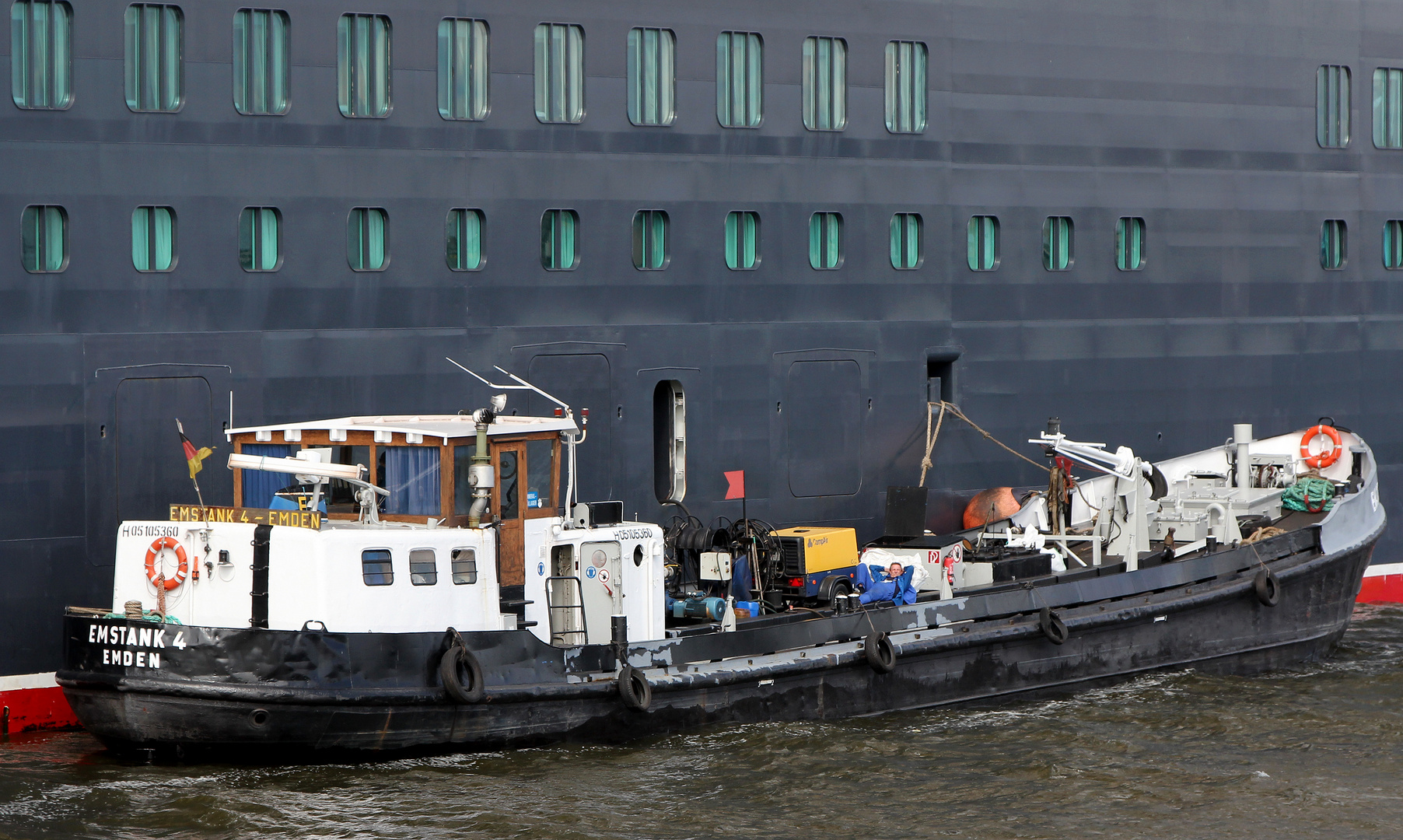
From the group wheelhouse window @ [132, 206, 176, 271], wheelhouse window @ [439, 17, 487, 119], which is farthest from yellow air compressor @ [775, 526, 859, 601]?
wheelhouse window @ [132, 206, 176, 271]

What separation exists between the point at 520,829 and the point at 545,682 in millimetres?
1283

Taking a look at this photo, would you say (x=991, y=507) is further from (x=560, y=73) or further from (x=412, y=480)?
(x=412, y=480)

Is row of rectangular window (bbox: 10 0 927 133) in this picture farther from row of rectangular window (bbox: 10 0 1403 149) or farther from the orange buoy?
the orange buoy

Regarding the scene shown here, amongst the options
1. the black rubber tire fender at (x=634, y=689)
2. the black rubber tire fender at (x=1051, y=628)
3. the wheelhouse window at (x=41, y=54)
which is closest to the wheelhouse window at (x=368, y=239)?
the wheelhouse window at (x=41, y=54)

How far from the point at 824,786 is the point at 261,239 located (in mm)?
5945

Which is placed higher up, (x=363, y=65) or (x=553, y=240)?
(x=363, y=65)

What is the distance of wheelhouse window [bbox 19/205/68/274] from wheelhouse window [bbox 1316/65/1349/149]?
12.2 metres

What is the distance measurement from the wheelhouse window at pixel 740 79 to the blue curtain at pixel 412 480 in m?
5.11

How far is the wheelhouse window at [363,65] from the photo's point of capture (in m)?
12.4

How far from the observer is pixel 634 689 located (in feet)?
32.9

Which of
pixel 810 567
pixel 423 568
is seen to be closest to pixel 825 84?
pixel 810 567

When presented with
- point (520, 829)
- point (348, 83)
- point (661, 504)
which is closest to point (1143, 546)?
point (661, 504)

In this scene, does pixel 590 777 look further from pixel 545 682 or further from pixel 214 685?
pixel 214 685

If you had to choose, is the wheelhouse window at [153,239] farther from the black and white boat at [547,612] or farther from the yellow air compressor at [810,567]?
the yellow air compressor at [810,567]
